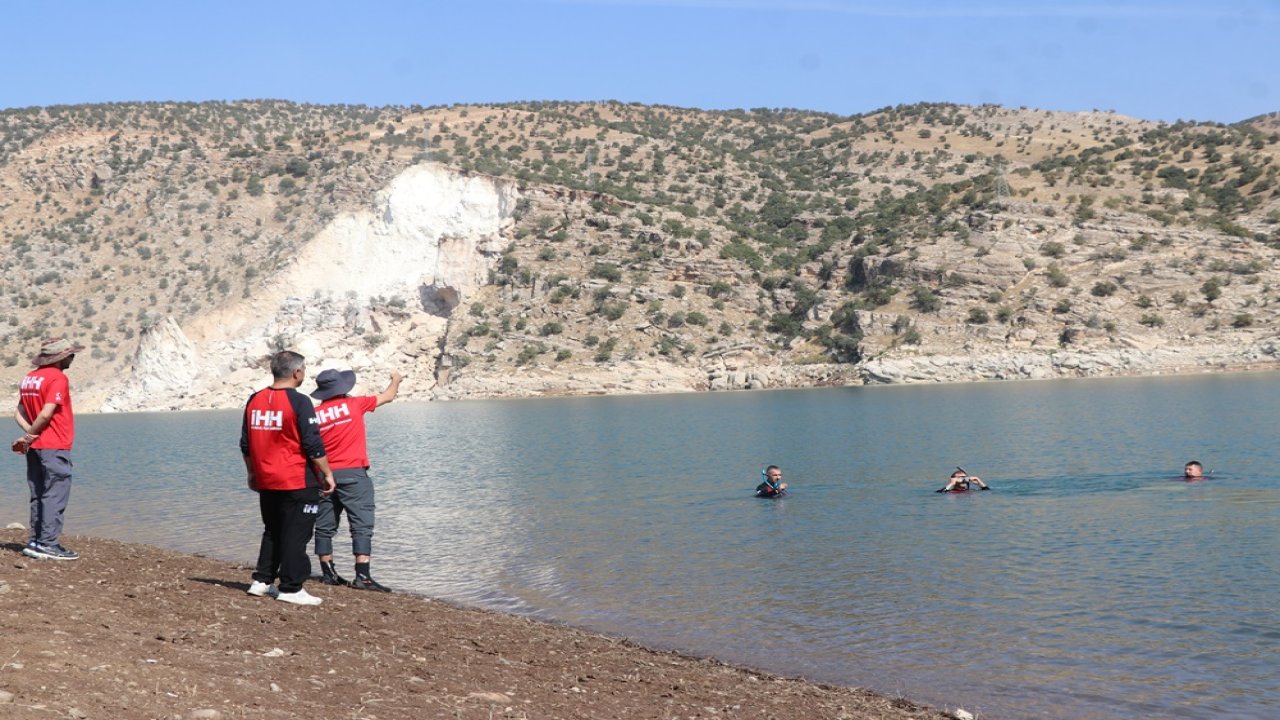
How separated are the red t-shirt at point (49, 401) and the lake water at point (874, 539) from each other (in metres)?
4.74

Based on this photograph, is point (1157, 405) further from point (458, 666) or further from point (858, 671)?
point (458, 666)

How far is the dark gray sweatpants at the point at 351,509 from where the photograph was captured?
11375 mm

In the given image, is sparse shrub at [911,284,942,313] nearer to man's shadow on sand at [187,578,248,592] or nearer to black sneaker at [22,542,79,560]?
man's shadow on sand at [187,578,248,592]

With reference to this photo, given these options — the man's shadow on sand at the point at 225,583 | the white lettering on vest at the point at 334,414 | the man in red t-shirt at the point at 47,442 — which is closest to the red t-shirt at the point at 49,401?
the man in red t-shirt at the point at 47,442

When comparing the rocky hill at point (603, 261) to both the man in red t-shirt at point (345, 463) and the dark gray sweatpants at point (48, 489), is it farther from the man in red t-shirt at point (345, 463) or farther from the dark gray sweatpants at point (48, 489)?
the dark gray sweatpants at point (48, 489)

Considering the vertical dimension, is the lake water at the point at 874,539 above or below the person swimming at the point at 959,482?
below

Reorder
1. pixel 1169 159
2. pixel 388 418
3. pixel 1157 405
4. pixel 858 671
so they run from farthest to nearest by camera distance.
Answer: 1. pixel 1169 159
2. pixel 388 418
3. pixel 1157 405
4. pixel 858 671

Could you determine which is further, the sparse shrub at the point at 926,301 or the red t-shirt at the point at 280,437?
the sparse shrub at the point at 926,301

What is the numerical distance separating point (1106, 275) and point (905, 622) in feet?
208

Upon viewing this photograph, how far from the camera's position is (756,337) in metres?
73.2

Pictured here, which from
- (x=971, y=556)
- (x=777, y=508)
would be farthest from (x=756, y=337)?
(x=971, y=556)

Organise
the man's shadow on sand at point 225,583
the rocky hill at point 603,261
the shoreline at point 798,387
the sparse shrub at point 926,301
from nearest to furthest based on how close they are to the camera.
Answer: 1. the man's shadow on sand at point 225,583
2. the shoreline at point 798,387
3. the rocky hill at point 603,261
4. the sparse shrub at point 926,301

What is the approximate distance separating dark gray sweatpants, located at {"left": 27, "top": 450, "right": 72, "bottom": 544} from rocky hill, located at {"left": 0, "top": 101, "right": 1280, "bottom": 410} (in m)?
56.9

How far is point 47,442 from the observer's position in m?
10.6
